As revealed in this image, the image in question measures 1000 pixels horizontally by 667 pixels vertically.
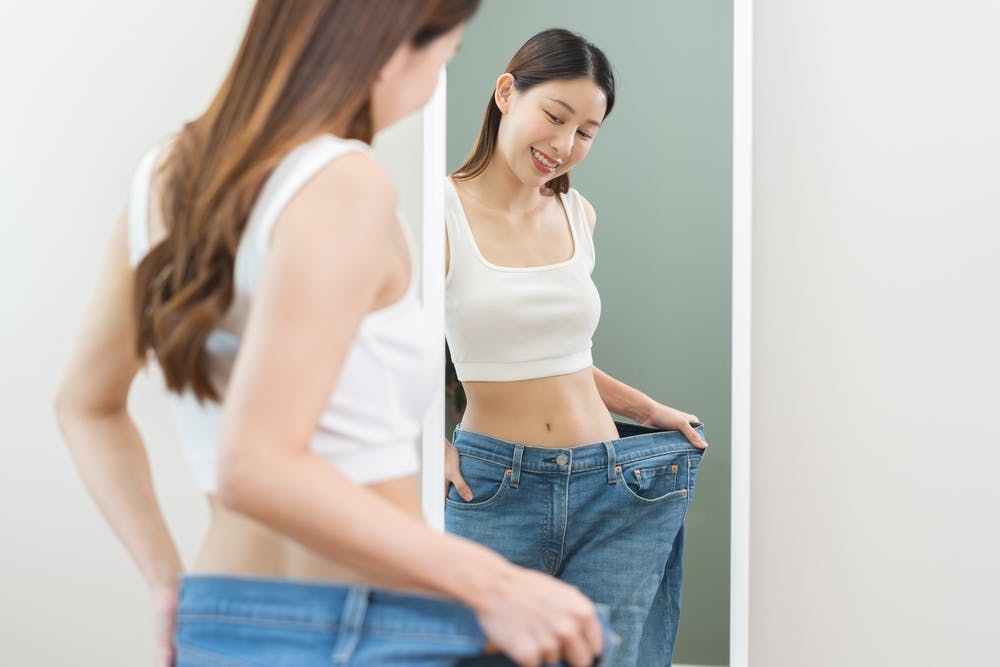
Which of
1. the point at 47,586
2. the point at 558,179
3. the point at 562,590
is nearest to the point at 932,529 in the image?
the point at 558,179

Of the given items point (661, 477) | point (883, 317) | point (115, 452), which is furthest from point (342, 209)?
point (883, 317)

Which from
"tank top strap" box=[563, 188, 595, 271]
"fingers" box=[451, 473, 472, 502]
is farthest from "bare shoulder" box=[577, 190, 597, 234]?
"fingers" box=[451, 473, 472, 502]

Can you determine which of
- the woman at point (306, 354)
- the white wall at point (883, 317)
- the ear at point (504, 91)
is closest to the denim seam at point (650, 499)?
the white wall at point (883, 317)

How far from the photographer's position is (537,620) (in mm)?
596

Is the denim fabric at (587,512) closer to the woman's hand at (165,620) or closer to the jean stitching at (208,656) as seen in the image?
the woman's hand at (165,620)

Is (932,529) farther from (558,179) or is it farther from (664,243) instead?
(558,179)

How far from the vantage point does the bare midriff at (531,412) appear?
1377 mm

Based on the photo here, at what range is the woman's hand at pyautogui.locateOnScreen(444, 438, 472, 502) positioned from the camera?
4.56 ft

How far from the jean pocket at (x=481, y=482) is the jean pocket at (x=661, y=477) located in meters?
0.17

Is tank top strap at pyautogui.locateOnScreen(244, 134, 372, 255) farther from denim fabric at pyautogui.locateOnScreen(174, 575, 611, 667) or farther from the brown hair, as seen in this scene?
denim fabric at pyautogui.locateOnScreen(174, 575, 611, 667)

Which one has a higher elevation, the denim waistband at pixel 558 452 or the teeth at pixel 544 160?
the teeth at pixel 544 160

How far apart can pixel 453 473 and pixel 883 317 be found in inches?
32.7

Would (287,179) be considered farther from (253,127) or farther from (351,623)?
(351,623)

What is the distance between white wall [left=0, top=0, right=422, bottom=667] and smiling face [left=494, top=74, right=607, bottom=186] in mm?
155
